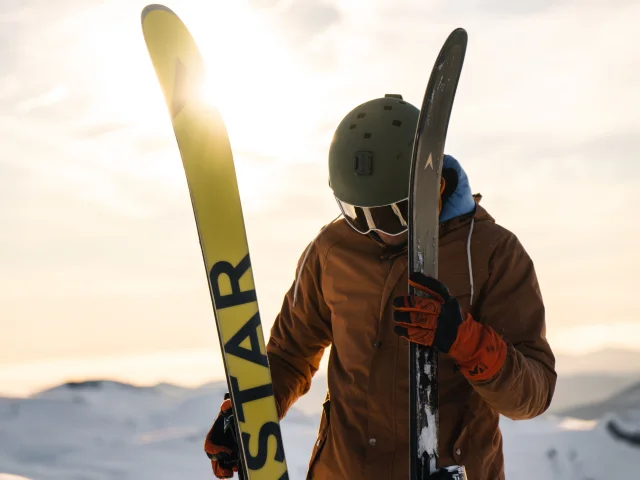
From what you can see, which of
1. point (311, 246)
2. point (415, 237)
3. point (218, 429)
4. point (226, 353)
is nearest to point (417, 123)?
point (415, 237)

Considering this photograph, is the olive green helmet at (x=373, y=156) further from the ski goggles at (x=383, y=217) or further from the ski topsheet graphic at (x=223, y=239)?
the ski topsheet graphic at (x=223, y=239)

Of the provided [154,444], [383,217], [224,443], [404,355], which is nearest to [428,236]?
[383,217]

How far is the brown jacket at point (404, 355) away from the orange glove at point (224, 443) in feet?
1.19

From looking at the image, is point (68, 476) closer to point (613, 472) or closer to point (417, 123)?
point (613, 472)

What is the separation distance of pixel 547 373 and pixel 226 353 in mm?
1226

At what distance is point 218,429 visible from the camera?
10.0 feet

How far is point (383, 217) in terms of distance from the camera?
8.64ft

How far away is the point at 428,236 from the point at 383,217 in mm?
190

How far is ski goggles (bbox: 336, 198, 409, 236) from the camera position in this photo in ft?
8.57

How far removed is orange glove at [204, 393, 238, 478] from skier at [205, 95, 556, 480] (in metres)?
0.42

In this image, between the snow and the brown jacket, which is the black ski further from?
the snow

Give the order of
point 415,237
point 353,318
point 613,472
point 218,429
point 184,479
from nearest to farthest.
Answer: point 415,237, point 353,318, point 218,429, point 184,479, point 613,472

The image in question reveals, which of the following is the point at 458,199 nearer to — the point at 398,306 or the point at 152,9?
the point at 398,306

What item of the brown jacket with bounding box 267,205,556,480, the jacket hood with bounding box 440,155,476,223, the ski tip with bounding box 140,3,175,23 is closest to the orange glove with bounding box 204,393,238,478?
the brown jacket with bounding box 267,205,556,480
